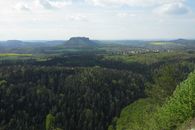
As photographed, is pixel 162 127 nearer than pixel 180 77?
Yes

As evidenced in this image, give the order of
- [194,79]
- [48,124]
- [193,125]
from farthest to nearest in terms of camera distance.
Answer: [48,124] → [194,79] → [193,125]

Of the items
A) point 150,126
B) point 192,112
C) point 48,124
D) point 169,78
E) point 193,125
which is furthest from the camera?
point 48,124

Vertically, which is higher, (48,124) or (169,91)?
(169,91)

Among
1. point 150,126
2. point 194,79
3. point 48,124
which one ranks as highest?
point 194,79

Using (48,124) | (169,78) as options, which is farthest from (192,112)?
(48,124)

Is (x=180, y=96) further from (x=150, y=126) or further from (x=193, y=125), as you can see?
→ (x=193, y=125)

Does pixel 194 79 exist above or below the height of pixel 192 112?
above

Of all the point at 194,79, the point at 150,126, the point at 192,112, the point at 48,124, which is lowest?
the point at 48,124

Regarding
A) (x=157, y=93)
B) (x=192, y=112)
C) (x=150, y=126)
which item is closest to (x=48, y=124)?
(x=157, y=93)

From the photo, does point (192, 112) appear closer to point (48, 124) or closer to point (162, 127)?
point (162, 127)
